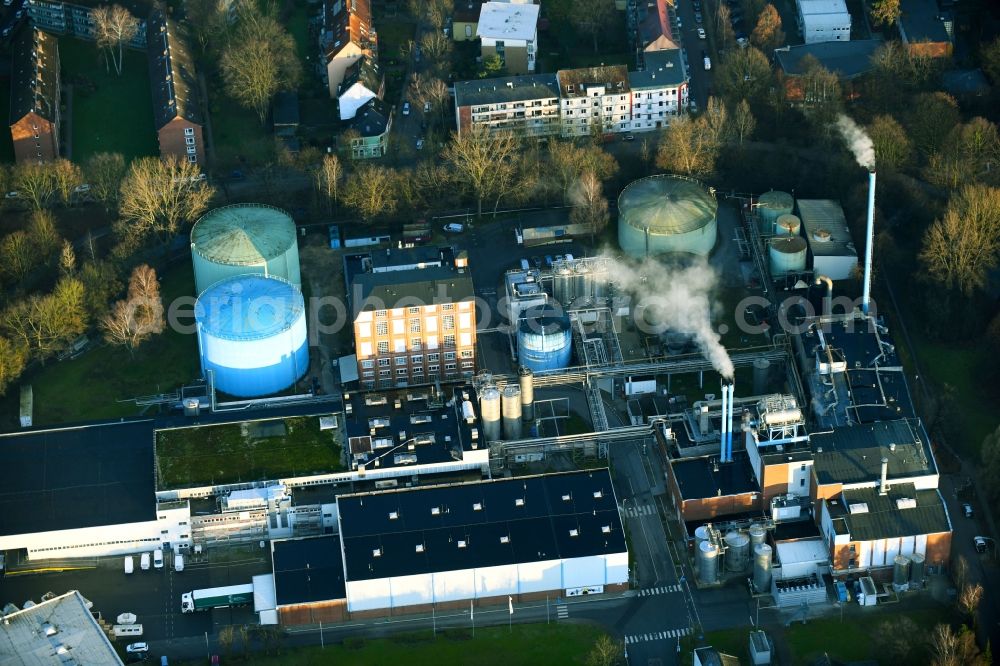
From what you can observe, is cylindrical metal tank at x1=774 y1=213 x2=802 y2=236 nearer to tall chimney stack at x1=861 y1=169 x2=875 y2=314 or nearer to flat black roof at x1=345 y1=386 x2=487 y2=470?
tall chimney stack at x1=861 y1=169 x2=875 y2=314

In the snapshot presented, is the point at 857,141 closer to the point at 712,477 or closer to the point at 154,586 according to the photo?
the point at 712,477

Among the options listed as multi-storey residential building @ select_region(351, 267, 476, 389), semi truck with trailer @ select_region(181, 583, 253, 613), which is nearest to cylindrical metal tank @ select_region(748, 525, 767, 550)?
multi-storey residential building @ select_region(351, 267, 476, 389)

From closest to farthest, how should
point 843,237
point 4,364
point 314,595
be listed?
point 314,595 → point 4,364 → point 843,237

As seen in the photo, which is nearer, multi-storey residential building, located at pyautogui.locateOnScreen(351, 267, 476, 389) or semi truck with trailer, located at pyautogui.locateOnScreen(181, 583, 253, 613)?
semi truck with trailer, located at pyautogui.locateOnScreen(181, 583, 253, 613)

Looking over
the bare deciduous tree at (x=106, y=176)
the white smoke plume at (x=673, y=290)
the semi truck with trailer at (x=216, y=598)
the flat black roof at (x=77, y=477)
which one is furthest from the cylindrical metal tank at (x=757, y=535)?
the bare deciduous tree at (x=106, y=176)

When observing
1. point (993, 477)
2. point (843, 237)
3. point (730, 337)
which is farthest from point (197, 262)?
point (993, 477)

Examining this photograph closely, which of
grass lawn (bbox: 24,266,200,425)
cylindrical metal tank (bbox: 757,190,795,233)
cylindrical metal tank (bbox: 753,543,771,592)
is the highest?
cylindrical metal tank (bbox: 757,190,795,233)

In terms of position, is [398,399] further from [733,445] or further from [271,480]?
[733,445]
